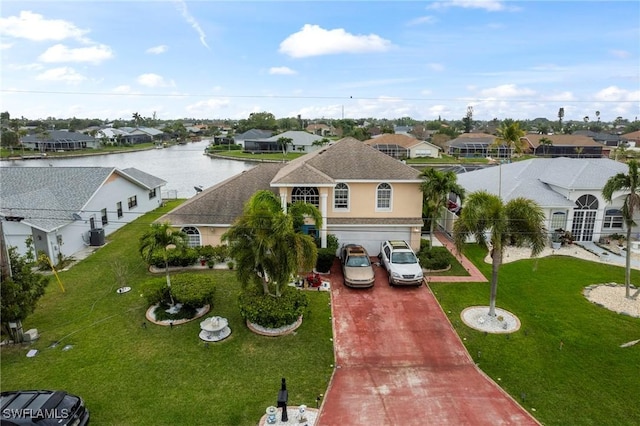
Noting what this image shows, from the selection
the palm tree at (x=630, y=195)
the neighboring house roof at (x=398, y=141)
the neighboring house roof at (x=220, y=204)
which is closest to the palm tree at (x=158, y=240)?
the neighboring house roof at (x=220, y=204)

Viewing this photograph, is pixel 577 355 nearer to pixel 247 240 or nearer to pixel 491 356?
pixel 491 356

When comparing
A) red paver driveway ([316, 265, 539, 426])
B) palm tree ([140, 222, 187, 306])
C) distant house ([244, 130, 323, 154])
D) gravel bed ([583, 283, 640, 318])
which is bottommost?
red paver driveway ([316, 265, 539, 426])

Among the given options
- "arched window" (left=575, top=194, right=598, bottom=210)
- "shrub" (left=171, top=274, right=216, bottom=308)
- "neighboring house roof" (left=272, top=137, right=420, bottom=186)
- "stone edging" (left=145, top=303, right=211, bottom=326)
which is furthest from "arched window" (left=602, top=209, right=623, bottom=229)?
"stone edging" (left=145, top=303, right=211, bottom=326)

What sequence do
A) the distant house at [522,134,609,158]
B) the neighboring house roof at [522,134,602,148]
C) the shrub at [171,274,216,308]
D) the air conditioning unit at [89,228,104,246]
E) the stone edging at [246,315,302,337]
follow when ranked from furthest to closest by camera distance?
the neighboring house roof at [522,134,602,148]
the distant house at [522,134,609,158]
the air conditioning unit at [89,228,104,246]
the shrub at [171,274,216,308]
the stone edging at [246,315,302,337]

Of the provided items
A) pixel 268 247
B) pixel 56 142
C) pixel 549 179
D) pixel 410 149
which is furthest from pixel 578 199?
pixel 56 142

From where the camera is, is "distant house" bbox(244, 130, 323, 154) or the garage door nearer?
the garage door

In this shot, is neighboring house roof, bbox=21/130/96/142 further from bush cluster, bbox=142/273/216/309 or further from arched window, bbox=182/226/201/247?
bush cluster, bbox=142/273/216/309

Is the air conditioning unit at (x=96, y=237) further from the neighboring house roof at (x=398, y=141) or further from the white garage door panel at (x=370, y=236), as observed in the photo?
the neighboring house roof at (x=398, y=141)

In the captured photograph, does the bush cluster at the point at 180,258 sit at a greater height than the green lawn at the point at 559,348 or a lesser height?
greater
